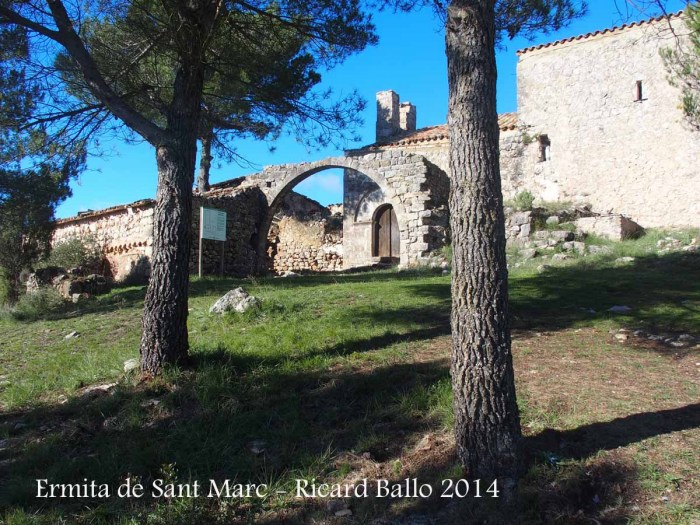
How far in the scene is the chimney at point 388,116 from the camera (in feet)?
67.1

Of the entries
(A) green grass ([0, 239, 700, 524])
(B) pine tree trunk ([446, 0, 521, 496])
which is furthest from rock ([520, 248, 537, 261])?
(B) pine tree trunk ([446, 0, 521, 496])

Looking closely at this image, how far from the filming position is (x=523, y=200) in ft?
48.2

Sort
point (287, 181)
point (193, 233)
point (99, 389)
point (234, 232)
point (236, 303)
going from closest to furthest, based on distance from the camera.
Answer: point (99, 389), point (236, 303), point (193, 233), point (234, 232), point (287, 181)

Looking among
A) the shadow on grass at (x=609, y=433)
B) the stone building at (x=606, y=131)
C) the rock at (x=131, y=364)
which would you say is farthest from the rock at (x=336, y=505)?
the stone building at (x=606, y=131)

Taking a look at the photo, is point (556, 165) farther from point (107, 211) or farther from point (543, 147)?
point (107, 211)

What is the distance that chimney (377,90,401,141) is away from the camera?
805 inches

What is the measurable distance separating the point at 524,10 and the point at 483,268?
347cm

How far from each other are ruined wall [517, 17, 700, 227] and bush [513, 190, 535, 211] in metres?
1.17

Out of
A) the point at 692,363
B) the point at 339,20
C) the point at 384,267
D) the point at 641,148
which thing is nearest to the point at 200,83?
the point at 339,20

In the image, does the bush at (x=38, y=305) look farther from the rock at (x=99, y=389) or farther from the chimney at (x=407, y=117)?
the chimney at (x=407, y=117)

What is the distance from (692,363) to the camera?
4609mm

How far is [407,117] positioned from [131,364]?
675 inches

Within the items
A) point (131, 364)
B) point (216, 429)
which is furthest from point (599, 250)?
point (216, 429)

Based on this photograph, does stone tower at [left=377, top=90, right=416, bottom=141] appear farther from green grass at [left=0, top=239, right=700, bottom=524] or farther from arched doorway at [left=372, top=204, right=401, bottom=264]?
green grass at [left=0, top=239, right=700, bottom=524]
